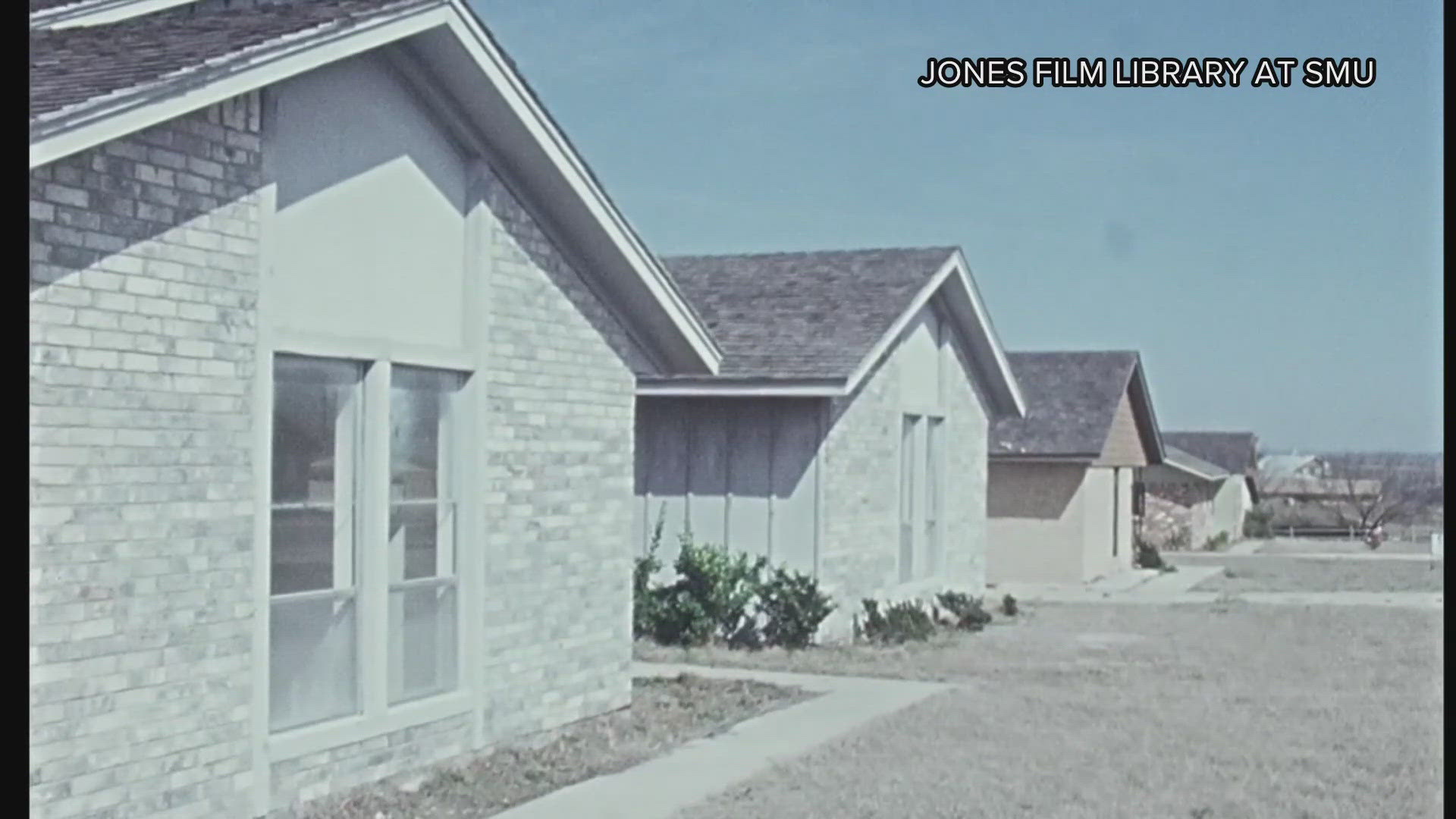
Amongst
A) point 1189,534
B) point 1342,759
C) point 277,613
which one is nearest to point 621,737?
point 277,613

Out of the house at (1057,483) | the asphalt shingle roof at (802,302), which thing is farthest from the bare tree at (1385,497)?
the asphalt shingle roof at (802,302)

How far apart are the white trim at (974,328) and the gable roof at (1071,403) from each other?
4068 millimetres

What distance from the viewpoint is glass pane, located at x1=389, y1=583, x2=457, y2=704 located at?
32.5ft

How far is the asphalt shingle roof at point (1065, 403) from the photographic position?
96.5ft

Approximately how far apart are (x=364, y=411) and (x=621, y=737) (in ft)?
11.4

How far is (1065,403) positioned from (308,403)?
23185 mm

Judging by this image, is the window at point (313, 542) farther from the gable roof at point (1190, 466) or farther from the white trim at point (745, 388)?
the gable roof at point (1190, 466)

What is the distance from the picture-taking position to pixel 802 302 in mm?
19875

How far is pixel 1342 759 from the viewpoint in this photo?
37.9 feet

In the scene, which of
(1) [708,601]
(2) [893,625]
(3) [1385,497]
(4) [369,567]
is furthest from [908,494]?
(3) [1385,497]

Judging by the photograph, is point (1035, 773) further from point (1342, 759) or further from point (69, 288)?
point (69, 288)

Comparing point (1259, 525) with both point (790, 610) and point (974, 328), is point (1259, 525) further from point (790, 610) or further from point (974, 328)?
point (790, 610)

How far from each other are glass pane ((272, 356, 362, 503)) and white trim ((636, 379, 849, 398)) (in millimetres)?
8417

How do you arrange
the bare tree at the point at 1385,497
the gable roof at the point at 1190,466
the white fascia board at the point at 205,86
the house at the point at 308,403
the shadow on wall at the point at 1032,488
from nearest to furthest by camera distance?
1. the white fascia board at the point at 205,86
2. the house at the point at 308,403
3. the shadow on wall at the point at 1032,488
4. the gable roof at the point at 1190,466
5. the bare tree at the point at 1385,497
